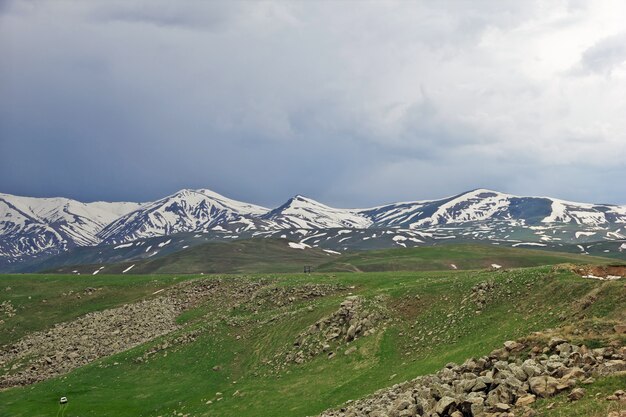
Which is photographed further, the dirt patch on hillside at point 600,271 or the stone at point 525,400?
the dirt patch on hillside at point 600,271

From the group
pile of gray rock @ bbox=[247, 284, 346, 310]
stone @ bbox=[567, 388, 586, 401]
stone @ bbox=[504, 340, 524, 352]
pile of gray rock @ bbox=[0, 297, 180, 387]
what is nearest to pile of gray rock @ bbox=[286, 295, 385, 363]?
pile of gray rock @ bbox=[247, 284, 346, 310]

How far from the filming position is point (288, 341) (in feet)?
191

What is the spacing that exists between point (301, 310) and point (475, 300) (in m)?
23.1

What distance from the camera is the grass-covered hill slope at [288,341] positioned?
41.7 m

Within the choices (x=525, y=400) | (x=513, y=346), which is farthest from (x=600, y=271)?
(x=525, y=400)

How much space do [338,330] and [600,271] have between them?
27.5 meters

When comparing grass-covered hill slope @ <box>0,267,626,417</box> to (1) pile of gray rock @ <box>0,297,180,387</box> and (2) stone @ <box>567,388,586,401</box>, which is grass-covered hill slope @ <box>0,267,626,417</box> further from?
(2) stone @ <box>567,388,586,401</box>

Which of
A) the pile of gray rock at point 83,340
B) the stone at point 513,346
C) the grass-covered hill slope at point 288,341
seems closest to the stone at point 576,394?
the grass-covered hill slope at point 288,341

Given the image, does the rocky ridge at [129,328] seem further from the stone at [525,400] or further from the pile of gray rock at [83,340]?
the stone at [525,400]

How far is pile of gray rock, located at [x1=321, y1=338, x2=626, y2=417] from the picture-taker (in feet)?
77.9

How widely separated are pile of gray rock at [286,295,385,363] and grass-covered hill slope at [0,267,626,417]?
5.8 inches

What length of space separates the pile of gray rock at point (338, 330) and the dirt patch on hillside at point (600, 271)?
20.6 metres

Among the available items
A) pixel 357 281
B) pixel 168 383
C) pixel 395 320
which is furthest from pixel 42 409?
pixel 357 281

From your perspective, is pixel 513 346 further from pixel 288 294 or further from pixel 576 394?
pixel 288 294
